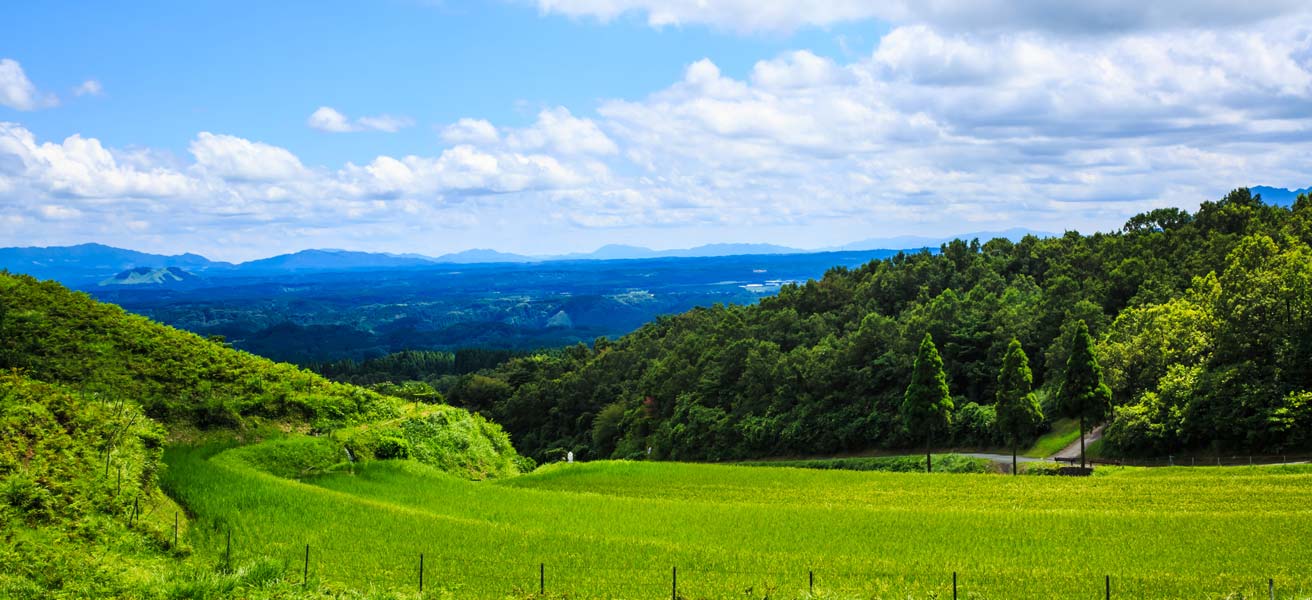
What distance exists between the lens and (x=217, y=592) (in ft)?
61.8

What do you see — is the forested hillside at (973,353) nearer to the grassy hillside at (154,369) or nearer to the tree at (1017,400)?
the tree at (1017,400)

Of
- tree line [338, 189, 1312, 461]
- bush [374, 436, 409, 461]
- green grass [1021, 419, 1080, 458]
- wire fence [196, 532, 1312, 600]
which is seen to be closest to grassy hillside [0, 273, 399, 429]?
bush [374, 436, 409, 461]

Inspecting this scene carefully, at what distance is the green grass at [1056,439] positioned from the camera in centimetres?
6100

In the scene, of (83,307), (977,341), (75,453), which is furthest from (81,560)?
(977,341)

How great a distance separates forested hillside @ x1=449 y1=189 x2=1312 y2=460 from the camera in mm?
51531

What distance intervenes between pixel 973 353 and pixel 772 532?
60.4 metres

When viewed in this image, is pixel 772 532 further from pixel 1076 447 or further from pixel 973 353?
pixel 973 353

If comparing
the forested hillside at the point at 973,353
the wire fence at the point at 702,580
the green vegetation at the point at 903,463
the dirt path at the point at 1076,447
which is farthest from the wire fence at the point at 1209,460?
the wire fence at the point at 702,580

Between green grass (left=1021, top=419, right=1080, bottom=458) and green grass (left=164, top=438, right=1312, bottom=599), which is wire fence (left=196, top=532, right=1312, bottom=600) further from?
green grass (left=1021, top=419, right=1080, bottom=458)

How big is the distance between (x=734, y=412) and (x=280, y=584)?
70998 millimetres

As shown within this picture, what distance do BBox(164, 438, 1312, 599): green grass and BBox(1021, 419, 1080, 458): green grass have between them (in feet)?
81.4

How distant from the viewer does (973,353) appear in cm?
8156

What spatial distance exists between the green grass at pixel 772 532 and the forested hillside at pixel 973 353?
17.2 metres

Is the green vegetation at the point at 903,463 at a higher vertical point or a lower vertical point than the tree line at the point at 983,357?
lower
